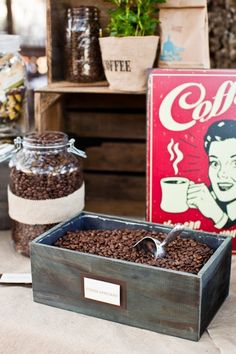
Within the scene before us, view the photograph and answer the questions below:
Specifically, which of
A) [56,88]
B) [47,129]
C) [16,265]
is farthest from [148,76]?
[16,265]

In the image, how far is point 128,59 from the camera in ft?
4.35

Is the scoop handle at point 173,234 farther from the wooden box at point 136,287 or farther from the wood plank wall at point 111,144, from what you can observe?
the wood plank wall at point 111,144

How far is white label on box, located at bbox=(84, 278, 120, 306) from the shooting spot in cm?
97

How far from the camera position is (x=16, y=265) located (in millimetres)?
1223

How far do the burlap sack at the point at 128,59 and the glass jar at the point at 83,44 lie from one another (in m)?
0.08

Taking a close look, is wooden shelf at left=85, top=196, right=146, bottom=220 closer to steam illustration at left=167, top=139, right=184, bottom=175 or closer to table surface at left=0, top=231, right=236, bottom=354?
steam illustration at left=167, top=139, right=184, bottom=175

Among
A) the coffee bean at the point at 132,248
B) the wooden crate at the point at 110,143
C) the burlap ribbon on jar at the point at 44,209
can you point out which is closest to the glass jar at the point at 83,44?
the wooden crate at the point at 110,143

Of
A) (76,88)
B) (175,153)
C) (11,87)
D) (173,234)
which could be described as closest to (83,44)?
(76,88)

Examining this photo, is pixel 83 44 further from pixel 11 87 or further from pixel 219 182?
pixel 219 182

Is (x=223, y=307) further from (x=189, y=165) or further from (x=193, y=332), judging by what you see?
(x=189, y=165)

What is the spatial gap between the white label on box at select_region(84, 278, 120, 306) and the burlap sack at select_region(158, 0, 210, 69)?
68 centimetres

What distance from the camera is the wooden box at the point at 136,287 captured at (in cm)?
91

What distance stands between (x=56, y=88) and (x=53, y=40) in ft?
0.47

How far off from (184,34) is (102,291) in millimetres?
753
